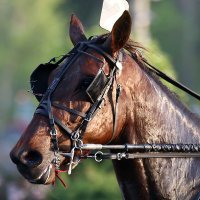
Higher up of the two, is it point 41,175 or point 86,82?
point 86,82

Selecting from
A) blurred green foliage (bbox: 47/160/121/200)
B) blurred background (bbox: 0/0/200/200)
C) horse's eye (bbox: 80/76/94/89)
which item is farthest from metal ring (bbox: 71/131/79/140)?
blurred background (bbox: 0/0/200/200)

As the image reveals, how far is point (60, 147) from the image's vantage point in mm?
6383

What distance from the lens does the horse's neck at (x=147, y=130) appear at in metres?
6.61

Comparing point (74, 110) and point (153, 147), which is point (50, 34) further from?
point (74, 110)

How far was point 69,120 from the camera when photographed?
640 cm

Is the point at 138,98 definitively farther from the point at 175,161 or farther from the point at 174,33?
the point at 174,33

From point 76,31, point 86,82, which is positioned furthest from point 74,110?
point 76,31

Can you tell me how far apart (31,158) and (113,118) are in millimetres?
618

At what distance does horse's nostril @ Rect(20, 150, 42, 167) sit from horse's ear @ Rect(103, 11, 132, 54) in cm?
88

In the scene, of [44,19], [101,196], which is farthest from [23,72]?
[101,196]

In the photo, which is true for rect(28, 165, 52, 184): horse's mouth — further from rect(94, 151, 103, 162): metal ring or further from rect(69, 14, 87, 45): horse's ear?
rect(69, 14, 87, 45): horse's ear

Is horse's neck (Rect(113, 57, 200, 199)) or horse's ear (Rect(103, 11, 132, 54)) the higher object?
horse's ear (Rect(103, 11, 132, 54))

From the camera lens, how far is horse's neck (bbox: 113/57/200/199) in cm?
661

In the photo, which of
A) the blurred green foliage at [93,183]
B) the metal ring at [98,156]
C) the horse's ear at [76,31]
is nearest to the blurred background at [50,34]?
the blurred green foliage at [93,183]
